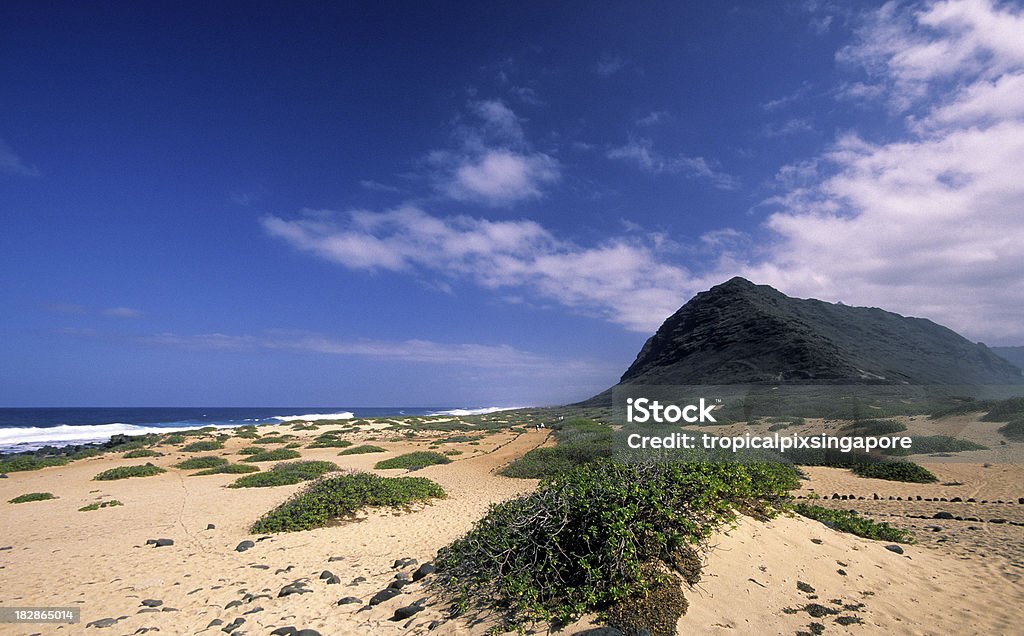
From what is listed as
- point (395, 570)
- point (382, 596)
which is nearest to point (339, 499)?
point (395, 570)

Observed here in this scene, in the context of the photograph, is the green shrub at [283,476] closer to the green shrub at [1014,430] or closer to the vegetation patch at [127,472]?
the vegetation patch at [127,472]

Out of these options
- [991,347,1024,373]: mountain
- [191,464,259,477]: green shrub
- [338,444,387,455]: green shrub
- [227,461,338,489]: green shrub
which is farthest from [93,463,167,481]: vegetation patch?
[991,347,1024,373]: mountain

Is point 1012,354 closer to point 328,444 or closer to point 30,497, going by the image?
point 328,444

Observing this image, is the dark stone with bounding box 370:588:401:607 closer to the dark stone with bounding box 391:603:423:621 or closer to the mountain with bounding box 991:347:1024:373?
the dark stone with bounding box 391:603:423:621

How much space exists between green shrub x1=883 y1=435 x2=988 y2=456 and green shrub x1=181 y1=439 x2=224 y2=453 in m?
35.0

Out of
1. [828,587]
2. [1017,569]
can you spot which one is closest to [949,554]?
[1017,569]

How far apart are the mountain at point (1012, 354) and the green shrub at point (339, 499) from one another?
11243cm

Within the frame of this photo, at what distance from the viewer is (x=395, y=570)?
7.75 metres

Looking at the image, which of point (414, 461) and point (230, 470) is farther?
point (414, 461)

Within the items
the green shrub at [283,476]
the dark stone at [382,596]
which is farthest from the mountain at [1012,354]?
the dark stone at [382,596]

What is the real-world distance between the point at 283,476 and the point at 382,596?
1274 cm

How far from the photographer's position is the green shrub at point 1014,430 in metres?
18.8

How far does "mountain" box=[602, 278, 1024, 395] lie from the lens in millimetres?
49719

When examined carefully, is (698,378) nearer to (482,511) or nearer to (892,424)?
(892,424)
